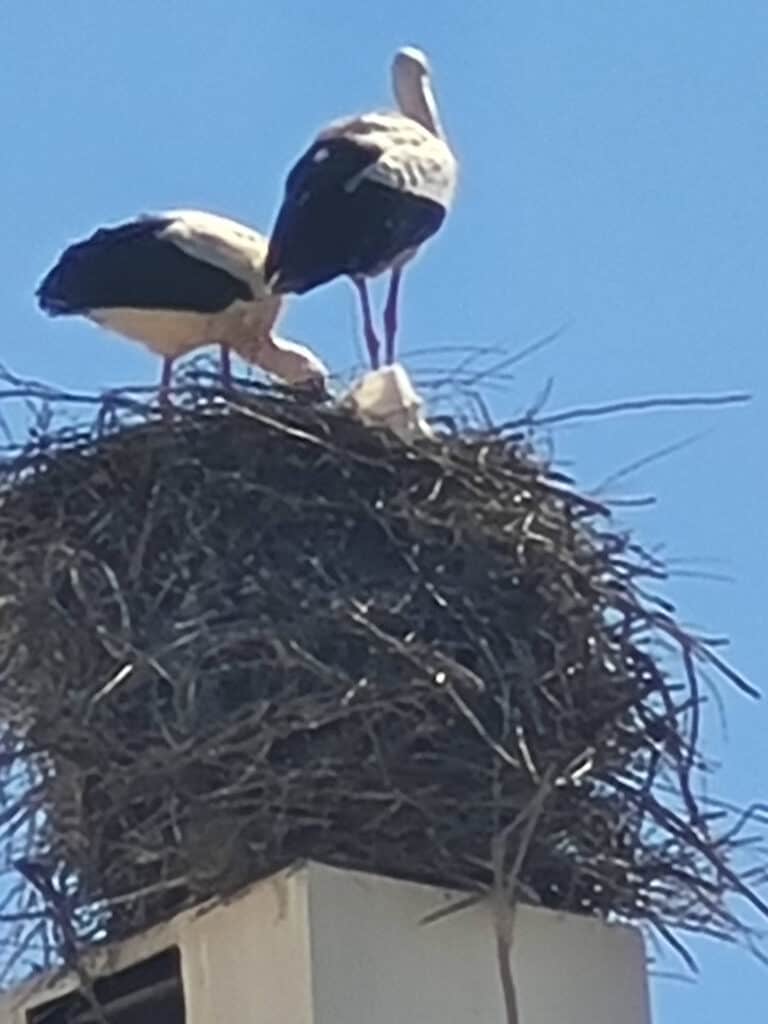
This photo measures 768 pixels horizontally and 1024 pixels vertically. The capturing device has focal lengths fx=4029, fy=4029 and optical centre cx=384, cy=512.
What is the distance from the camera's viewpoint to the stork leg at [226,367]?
7.75 meters

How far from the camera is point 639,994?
7043 millimetres

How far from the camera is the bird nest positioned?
6898mm

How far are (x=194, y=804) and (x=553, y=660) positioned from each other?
2.61 ft

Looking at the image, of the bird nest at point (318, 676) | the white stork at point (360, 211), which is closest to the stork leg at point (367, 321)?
the white stork at point (360, 211)

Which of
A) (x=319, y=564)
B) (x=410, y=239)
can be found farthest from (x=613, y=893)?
(x=410, y=239)

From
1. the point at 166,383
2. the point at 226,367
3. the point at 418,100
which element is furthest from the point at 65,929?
the point at 418,100

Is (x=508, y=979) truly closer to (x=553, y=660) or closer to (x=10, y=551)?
(x=553, y=660)

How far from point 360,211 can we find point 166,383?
3.19 feet

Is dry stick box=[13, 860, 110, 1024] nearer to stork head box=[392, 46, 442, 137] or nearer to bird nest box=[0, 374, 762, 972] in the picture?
bird nest box=[0, 374, 762, 972]

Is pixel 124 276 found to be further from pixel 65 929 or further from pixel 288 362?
pixel 65 929

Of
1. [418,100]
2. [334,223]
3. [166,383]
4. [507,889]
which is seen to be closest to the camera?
[507,889]

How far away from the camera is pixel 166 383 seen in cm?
796

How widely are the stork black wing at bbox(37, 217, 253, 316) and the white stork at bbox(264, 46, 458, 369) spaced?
7.8 inches

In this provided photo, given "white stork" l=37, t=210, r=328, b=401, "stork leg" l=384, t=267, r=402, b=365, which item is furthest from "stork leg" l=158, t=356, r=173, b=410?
"stork leg" l=384, t=267, r=402, b=365
